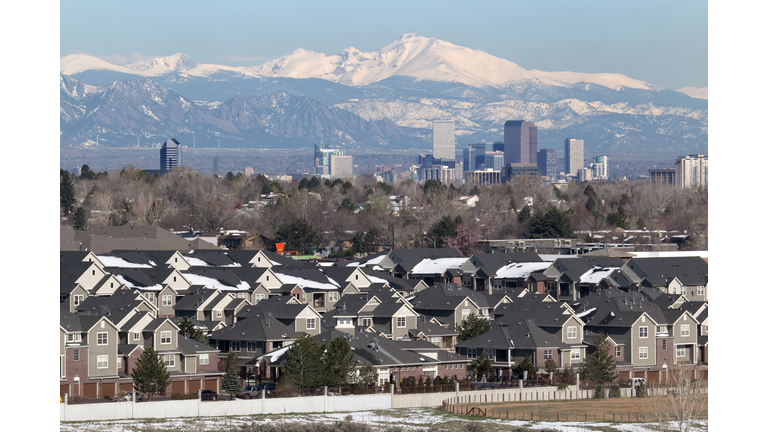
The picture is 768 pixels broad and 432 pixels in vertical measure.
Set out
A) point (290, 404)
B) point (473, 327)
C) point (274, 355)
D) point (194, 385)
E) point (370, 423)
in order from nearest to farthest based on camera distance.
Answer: point (370, 423) → point (290, 404) → point (194, 385) → point (274, 355) → point (473, 327)

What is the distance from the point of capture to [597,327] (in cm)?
5912

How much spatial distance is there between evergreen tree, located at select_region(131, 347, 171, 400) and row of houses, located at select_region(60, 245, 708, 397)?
1.83 m

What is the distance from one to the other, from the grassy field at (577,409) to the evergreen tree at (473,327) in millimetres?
11403

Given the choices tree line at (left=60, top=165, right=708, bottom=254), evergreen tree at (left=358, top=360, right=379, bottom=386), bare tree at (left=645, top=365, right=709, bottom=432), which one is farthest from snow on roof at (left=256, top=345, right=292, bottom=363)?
tree line at (left=60, top=165, right=708, bottom=254)

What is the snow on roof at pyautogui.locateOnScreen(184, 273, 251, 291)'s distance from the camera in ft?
229

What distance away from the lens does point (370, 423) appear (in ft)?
125

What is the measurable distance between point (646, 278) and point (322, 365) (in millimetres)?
39475

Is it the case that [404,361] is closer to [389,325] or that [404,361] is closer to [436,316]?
[389,325]

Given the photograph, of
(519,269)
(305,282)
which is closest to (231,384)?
(305,282)

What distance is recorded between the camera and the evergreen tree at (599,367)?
169ft

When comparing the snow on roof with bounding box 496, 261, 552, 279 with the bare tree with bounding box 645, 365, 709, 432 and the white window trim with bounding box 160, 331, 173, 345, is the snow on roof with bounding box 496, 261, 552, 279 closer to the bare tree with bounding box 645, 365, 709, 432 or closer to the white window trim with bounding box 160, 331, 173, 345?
the bare tree with bounding box 645, 365, 709, 432

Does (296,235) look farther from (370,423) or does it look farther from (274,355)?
(370,423)

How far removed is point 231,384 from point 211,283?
25458 mm
